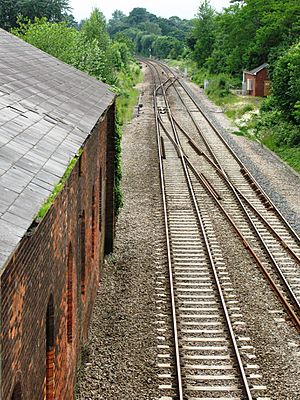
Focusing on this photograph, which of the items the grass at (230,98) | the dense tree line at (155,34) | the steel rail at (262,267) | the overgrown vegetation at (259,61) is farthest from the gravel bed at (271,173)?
the dense tree line at (155,34)

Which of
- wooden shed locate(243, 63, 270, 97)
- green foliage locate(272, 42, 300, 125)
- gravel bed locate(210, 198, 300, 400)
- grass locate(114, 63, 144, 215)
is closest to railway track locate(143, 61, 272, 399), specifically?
gravel bed locate(210, 198, 300, 400)

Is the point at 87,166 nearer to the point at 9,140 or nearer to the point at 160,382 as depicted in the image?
the point at 160,382

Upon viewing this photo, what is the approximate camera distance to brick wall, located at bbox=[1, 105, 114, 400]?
517cm

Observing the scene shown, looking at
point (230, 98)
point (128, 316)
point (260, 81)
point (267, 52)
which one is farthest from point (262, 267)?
point (267, 52)

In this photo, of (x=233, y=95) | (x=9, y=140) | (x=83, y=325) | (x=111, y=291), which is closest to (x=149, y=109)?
(x=233, y=95)

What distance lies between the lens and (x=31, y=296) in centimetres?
601

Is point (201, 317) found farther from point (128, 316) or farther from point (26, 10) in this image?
point (26, 10)

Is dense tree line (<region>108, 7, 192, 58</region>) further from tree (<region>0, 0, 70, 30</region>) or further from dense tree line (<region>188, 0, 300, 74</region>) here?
tree (<region>0, 0, 70, 30</region>)

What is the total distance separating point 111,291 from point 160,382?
4.10 meters

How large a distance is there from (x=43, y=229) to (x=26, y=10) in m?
48.9

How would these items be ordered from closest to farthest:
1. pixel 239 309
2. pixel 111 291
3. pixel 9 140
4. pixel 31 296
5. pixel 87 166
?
pixel 31 296
pixel 9 140
pixel 87 166
pixel 239 309
pixel 111 291

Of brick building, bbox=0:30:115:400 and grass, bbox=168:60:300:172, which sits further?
grass, bbox=168:60:300:172

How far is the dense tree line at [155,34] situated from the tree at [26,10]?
161ft

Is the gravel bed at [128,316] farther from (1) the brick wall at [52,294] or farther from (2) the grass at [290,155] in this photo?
(2) the grass at [290,155]
